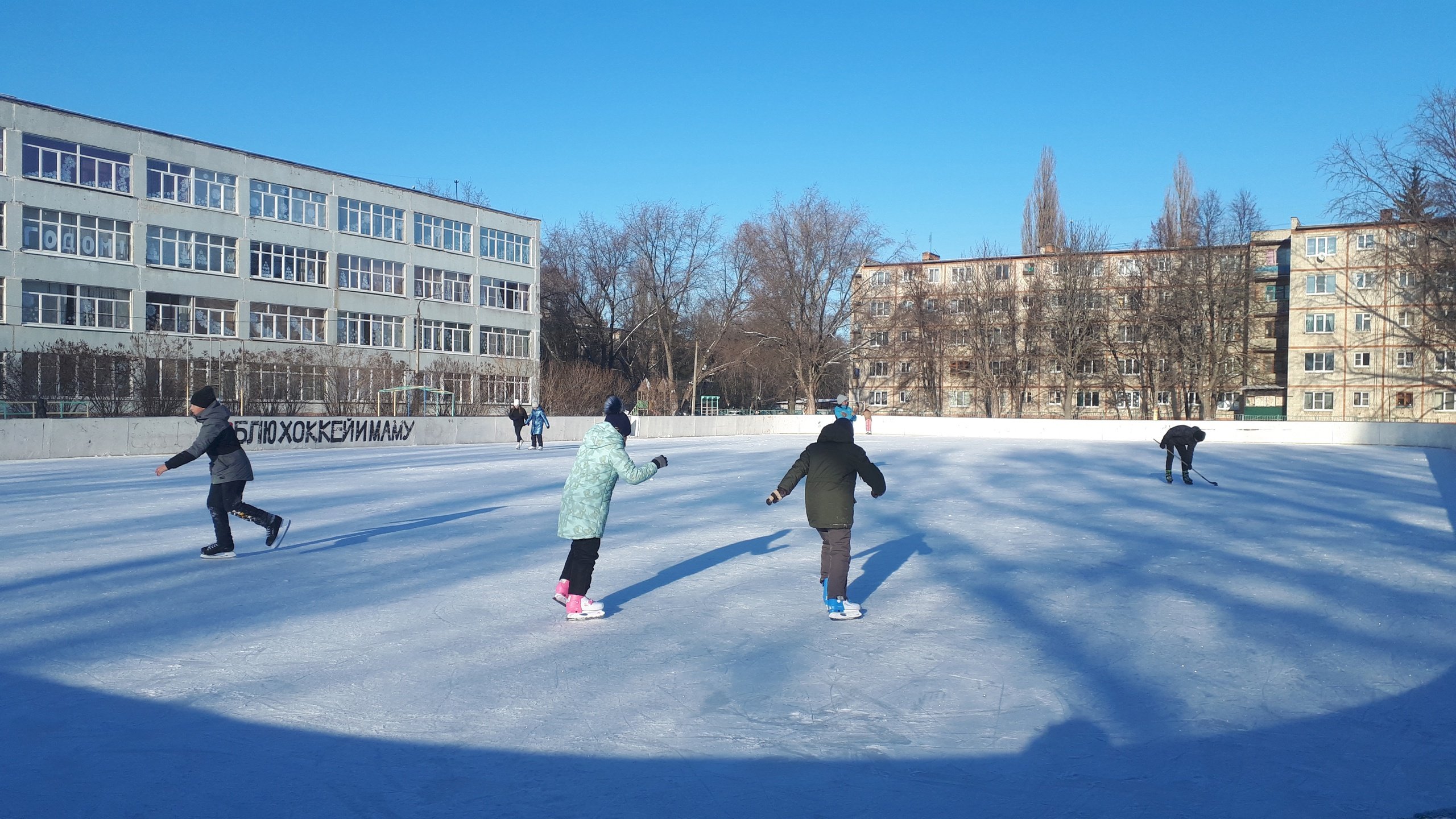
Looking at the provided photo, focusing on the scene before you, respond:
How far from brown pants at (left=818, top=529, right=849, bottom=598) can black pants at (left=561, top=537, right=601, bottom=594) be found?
1716mm

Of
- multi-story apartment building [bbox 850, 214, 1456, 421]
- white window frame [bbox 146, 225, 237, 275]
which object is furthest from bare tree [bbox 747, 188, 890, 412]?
white window frame [bbox 146, 225, 237, 275]

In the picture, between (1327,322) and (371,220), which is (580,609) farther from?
(1327,322)

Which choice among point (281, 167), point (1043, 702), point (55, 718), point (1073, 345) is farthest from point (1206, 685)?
point (1073, 345)

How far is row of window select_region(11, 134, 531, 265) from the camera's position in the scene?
3878cm

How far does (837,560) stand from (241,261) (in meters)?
45.1

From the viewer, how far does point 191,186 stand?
1704 inches

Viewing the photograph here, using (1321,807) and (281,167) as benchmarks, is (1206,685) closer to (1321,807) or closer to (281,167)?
(1321,807)

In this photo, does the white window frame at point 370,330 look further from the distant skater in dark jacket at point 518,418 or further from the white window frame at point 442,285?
the distant skater in dark jacket at point 518,418

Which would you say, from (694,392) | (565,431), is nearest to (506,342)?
(694,392)

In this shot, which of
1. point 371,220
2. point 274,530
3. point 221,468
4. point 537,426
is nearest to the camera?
point 221,468

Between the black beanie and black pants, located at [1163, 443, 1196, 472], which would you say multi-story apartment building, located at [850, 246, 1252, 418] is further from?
the black beanie

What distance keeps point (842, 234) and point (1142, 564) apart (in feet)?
191

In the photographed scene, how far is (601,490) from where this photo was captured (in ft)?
23.2

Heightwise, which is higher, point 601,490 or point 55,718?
point 601,490
